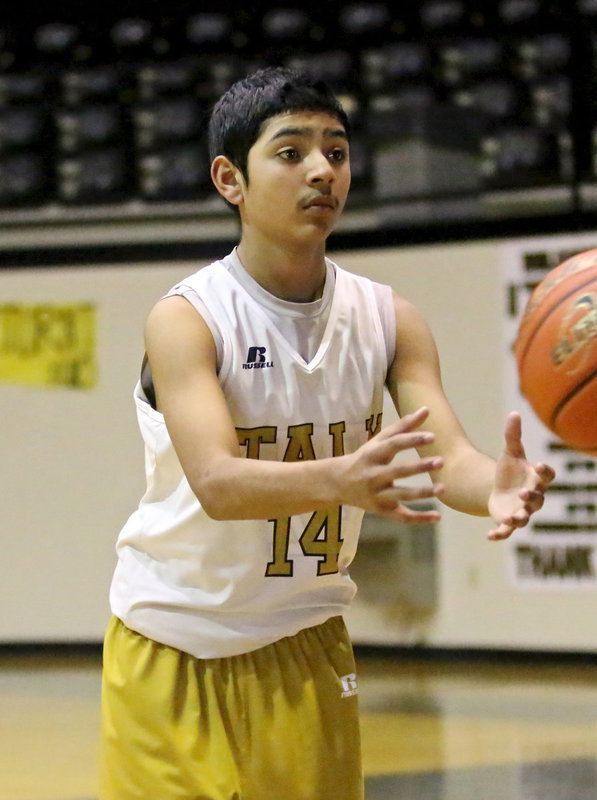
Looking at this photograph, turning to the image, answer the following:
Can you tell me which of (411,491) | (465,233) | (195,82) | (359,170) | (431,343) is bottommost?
(411,491)

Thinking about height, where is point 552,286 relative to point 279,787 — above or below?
above

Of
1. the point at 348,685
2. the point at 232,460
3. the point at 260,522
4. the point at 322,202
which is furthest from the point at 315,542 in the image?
the point at 322,202

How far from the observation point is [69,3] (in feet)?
33.6

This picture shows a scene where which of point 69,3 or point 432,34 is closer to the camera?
point 432,34

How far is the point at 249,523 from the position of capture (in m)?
2.34

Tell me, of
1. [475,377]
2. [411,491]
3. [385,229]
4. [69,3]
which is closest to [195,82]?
[69,3]

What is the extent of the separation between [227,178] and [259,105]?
0.18 meters

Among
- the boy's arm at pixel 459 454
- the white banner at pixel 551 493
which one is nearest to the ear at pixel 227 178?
the boy's arm at pixel 459 454

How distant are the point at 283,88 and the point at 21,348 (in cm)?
564

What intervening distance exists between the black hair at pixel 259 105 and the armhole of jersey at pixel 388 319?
0.35 m

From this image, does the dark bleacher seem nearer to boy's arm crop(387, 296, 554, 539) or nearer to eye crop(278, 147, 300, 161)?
boy's arm crop(387, 296, 554, 539)

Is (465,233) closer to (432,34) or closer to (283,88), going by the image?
(432,34)

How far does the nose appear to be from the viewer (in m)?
2.28

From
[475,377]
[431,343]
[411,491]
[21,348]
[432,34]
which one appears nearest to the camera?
[411,491]
